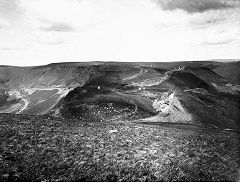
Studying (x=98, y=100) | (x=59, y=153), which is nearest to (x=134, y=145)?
(x=59, y=153)

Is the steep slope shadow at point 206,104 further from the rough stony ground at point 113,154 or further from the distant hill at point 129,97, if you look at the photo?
the rough stony ground at point 113,154

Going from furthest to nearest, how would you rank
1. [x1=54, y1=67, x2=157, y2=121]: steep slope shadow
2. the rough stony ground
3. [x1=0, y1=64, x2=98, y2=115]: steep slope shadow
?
[x1=0, y1=64, x2=98, y2=115]: steep slope shadow → [x1=54, y1=67, x2=157, y2=121]: steep slope shadow → the rough stony ground

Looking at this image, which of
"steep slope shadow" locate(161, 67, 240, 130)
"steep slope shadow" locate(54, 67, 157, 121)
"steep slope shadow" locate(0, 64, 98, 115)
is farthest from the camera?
"steep slope shadow" locate(0, 64, 98, 115)

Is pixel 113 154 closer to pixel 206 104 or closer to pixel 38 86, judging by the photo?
pixel 206 104

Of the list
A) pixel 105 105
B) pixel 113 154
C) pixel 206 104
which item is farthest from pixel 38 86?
pixel 113 154

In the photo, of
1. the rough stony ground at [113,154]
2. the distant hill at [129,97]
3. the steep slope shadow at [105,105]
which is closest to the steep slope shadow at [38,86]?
the distant hill at [129,97]

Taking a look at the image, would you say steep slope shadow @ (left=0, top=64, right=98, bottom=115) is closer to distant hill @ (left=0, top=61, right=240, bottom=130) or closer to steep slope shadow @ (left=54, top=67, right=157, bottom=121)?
distant hill @ (left=0, top=61, right=240, bottom=130)

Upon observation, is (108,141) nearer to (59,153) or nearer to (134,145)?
(134,145)

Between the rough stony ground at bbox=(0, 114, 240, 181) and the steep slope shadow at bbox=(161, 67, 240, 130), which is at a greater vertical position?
the rough stony ground at bbox=(0, 114, 240, 181)

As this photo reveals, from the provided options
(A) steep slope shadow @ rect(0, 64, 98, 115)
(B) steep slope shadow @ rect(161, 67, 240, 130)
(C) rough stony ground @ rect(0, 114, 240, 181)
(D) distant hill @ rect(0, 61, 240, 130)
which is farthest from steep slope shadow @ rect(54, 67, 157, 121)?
(C) rough stony ground @ rect(0, 114, 240, 181)
